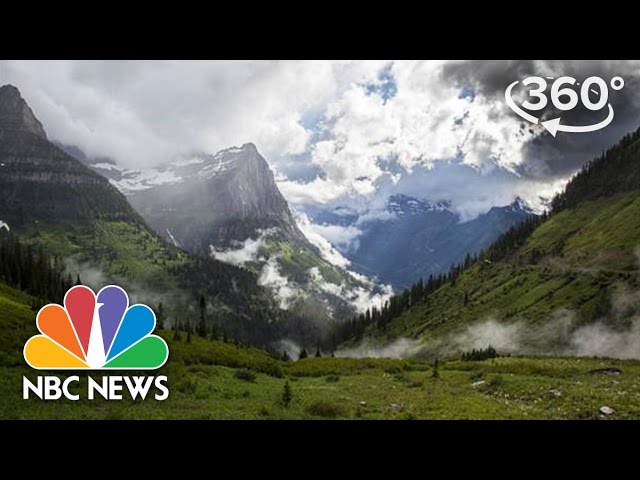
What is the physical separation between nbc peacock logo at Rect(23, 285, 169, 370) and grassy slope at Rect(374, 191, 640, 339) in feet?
384

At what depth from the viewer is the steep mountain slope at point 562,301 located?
113 metres

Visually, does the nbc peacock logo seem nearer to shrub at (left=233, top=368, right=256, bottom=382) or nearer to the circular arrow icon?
shrub at (left=233, top=368, right=256, bottom=382)

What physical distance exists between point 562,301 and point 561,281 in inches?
651

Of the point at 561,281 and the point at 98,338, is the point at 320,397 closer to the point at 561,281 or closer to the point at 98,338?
the point at 98,338

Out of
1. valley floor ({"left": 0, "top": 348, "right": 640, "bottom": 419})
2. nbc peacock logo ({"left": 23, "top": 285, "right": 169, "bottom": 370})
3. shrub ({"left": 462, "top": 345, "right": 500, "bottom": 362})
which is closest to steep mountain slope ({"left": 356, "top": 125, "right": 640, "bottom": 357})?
shrub ({"left": 462, "top": 345, "right": 500, "bottom": 362})

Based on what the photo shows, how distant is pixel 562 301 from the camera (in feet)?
447

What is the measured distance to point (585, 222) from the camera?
200 meters

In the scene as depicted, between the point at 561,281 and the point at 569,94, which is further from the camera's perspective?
the point at 561,281

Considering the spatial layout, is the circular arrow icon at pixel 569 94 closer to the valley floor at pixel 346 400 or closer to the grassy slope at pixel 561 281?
the valley floor at pixel 346 400

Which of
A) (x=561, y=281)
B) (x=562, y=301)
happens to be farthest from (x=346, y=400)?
(x=561, y=281)

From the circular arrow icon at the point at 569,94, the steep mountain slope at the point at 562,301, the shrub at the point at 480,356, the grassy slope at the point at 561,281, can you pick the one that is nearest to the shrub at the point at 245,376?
the circular arrow icon at the point at 569,94
